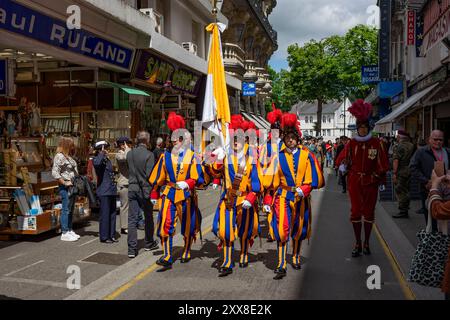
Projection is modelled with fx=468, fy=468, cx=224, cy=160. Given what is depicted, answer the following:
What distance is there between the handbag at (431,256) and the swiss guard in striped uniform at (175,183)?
9.83 ft

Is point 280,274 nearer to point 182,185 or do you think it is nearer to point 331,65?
point 182,185

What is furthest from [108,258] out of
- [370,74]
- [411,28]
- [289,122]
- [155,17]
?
[370,74]

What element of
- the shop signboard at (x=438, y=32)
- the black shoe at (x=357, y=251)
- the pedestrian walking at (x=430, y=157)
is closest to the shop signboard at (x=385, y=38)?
the shop signboard at (x=438, y=32)

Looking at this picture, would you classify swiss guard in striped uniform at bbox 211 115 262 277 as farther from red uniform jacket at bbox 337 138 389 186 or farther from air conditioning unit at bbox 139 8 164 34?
air conditioning unit at bbox 139 8 164 34

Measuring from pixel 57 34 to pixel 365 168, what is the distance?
278 inches

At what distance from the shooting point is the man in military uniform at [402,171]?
1043 cm

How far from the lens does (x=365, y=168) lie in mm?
7086

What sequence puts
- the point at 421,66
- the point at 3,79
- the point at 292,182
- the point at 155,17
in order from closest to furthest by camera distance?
the point at 292,182
the point at 3,79
the point at 155,17
the point at 421,66

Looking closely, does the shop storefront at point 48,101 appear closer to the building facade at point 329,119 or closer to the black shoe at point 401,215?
the black shoe at point 401,215

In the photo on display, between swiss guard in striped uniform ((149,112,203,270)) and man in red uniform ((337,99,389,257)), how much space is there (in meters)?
2.46

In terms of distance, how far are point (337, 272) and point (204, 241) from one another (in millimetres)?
2787

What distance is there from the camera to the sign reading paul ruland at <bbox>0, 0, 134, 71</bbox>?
8570 mm
